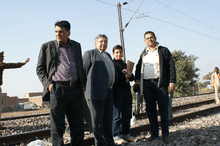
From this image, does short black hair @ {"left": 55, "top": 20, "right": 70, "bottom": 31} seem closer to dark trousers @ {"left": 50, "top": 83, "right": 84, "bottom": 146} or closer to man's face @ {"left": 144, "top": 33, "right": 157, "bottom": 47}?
dark trousers @ {"left": 50, "top": 83, "right": 84, "bottom": 146}

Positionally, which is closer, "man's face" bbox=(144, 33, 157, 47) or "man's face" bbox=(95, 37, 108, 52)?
"man's face" bbox=(95, 37, 108, 52)

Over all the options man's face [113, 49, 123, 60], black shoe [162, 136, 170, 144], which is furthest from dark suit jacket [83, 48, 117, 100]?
black shoe [162, 136, 170, 144]

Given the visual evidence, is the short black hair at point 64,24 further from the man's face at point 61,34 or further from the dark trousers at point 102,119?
the dark trousers at point 102,119

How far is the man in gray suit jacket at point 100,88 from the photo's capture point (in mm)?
3457

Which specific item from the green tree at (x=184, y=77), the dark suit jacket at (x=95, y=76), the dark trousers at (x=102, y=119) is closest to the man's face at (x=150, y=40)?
the dark suit jacket at (x=95, y=76)

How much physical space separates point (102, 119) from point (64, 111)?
2.75ft

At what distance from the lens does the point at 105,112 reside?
3.66 meters

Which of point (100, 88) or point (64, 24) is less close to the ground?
point (64, 24)

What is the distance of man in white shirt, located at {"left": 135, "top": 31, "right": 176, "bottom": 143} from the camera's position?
13.8 ft

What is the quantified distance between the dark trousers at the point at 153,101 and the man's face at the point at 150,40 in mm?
832

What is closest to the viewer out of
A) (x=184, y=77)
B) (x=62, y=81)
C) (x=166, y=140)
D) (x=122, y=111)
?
(x=62, y=81)

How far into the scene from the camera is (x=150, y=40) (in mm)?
4371

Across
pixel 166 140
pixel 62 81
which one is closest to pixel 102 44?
pixel 62 81

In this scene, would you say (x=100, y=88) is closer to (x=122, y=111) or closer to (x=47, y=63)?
(x=47, y=63)
